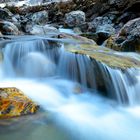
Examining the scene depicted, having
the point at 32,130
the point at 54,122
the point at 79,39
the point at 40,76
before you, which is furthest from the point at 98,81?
the point at 79,39

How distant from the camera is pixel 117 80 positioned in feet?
26.5

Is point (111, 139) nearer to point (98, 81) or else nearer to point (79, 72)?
point (98, 81)

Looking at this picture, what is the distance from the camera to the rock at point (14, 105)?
622 centimetres

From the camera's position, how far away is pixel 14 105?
6332mm

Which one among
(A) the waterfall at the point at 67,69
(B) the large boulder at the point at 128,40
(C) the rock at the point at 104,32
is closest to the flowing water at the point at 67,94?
(A) the waterfall at the point at 67,69

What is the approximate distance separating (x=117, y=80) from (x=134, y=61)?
153cm

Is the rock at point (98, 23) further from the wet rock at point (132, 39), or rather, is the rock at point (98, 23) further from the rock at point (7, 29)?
the wet rock at point (132, 39)

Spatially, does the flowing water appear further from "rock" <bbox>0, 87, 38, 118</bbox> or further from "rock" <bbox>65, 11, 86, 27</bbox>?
"rock" <bbox>65, 11, 86, 27</bbox>

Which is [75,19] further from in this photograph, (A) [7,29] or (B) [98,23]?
(A) [7,29]

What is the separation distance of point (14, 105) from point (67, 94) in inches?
75.4

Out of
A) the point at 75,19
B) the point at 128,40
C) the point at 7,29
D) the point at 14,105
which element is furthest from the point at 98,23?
the point at 14,105

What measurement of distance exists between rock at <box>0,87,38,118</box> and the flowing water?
7.4 inches

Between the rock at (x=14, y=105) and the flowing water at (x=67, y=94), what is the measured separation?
0.19 meters

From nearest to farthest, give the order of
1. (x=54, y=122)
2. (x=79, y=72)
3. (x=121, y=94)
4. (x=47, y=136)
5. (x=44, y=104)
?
(x=47, y=136), (x=54, y=122), (x=44, y=104), (x=121, y=94), (x=79, y=72)
